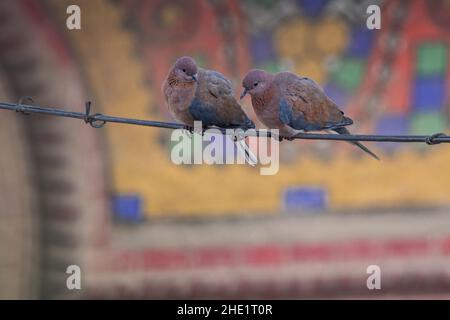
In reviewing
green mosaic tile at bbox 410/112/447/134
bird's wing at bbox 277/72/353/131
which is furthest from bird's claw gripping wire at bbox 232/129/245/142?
green mosaic tile at bbox 410/112/447/134

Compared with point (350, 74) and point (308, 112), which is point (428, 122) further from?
point (308, 112)

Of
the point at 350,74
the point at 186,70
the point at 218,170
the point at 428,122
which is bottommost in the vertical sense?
the point at 186,70

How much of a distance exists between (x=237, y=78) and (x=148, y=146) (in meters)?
0.59

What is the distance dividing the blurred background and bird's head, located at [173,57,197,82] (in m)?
2.24

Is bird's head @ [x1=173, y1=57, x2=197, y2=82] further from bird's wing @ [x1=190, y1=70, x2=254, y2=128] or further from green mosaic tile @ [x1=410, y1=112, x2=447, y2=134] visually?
green mosaic tile @ [x1=410, y1=112, x2=447, y2=134]

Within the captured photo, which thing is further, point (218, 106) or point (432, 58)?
point (432, 58)

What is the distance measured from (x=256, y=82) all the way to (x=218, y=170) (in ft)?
8.17

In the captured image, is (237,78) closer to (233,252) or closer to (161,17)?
(161,17)

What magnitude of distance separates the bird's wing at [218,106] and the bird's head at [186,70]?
49 mm

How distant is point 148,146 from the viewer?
18.1 ft

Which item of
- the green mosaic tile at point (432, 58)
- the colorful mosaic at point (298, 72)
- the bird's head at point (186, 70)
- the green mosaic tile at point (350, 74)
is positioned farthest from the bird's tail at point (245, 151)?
the green mosaic tile at point (432, 58)

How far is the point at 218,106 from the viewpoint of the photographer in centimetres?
306

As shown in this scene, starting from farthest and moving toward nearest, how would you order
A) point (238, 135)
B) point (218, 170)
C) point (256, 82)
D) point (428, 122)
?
point (218, 170)
point (428, 122)
point (256, 82)
point (238, 135)

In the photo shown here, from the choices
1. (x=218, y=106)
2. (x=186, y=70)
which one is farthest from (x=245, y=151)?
(x=186, y=70)
